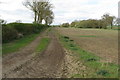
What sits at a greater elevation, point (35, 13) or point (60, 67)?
point (35, 13)

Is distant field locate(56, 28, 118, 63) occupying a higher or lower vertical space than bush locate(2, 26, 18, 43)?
lower

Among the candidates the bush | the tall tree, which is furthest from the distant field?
the tall tree

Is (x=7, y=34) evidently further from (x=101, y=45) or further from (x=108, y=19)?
(x=108, y=19)

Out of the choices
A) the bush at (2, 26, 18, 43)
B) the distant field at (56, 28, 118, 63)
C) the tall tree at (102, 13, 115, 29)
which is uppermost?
the tall tree at (102, 13, 115, 29)

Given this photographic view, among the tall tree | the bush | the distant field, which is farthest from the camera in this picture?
the tall tree

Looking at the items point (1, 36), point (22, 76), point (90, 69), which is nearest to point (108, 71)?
point (90, 69)

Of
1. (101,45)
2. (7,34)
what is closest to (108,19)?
(101,45)

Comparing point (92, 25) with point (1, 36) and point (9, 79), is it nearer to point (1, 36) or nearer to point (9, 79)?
point (1, 36)

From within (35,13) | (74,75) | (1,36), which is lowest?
(74,75)

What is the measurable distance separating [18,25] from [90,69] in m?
21.8

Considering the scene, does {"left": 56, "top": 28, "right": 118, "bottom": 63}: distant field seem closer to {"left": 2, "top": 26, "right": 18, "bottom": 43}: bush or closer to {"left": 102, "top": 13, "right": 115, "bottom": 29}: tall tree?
{"left": 2, "top": 26, "right": 18, "bottom": 43}: bush

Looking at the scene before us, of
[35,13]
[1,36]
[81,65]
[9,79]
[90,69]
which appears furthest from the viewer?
[35,13]

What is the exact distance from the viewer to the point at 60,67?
1002cm

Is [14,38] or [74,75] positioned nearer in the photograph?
[74,75]
